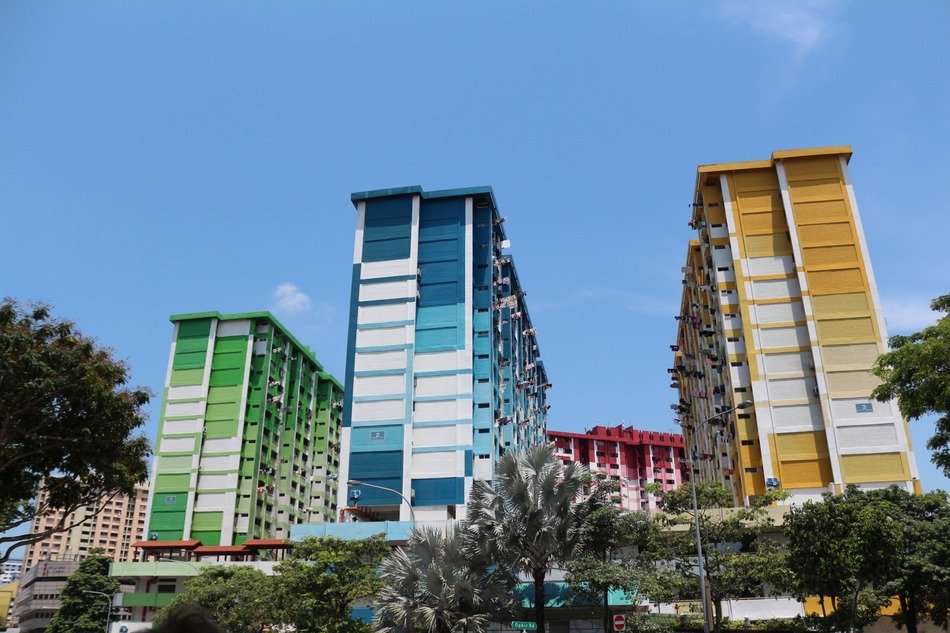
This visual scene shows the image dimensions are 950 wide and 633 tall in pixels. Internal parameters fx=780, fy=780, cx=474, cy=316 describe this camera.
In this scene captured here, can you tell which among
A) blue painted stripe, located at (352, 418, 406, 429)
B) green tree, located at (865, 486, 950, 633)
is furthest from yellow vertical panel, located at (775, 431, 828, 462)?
blue painted stripe, located at (352, 418, 406, 429)

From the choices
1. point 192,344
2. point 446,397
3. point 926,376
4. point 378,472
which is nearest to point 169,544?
point 192,344

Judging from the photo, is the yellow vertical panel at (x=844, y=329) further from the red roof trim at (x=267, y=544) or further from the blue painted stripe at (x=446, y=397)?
the red roof trim at (x=267, y=544)

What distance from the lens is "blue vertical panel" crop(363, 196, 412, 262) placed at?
254 feet

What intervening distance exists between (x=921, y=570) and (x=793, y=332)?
110ft

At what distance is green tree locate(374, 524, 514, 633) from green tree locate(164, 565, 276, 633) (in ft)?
51.2

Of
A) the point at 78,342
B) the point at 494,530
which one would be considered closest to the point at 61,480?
the point at 78,342

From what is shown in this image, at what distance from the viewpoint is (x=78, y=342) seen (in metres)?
28.9

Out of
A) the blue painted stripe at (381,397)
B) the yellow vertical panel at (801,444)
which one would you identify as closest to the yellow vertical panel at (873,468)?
the yellow vertical panel at (801,444)

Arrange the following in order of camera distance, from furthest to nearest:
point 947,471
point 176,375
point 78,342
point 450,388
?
point 176,375 < point 450,388 < point 78,342 < point 947,471

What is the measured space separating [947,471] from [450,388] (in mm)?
51210

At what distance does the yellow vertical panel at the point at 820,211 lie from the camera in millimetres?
69688

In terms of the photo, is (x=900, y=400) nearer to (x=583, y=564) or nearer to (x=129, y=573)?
(x=583, y=564)

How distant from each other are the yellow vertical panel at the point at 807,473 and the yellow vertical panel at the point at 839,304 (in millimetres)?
12568

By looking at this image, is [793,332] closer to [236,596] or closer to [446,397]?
[446,397]
